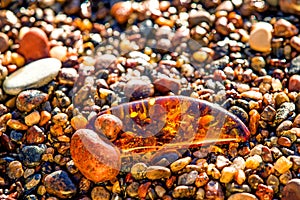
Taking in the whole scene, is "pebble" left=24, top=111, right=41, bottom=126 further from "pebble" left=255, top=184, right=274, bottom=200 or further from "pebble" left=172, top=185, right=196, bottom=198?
"pebble" left=255, top=184, right=274, bottom=200

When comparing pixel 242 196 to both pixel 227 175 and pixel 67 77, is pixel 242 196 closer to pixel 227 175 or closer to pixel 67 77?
pixel 227 175

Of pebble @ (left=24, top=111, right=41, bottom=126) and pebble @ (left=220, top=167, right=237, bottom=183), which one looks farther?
pebble @ (left=24, top=111, right=41, bottom=126)

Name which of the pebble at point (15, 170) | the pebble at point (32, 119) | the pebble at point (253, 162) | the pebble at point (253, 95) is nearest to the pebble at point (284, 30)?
the pebble at point (253, 95)

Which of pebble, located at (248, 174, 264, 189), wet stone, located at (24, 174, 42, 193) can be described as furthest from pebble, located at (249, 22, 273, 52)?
wet stone, located at (24, 174, 42, 193)

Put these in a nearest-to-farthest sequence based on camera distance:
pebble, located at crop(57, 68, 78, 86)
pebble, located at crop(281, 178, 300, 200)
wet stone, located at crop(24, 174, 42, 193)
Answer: pebble, located at crop(281, 178, 300, 200) < wet stone, located at crop(24, 174, 42, 193) < pebble, located at crop(57, 68, 78, 86)

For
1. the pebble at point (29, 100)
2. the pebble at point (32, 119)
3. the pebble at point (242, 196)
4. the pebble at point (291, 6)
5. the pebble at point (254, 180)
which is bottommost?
the pebble at point (242, 196)

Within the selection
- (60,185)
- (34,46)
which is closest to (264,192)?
(60,185)

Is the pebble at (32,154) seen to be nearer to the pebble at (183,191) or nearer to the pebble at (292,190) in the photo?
the pebble at (183,191)
